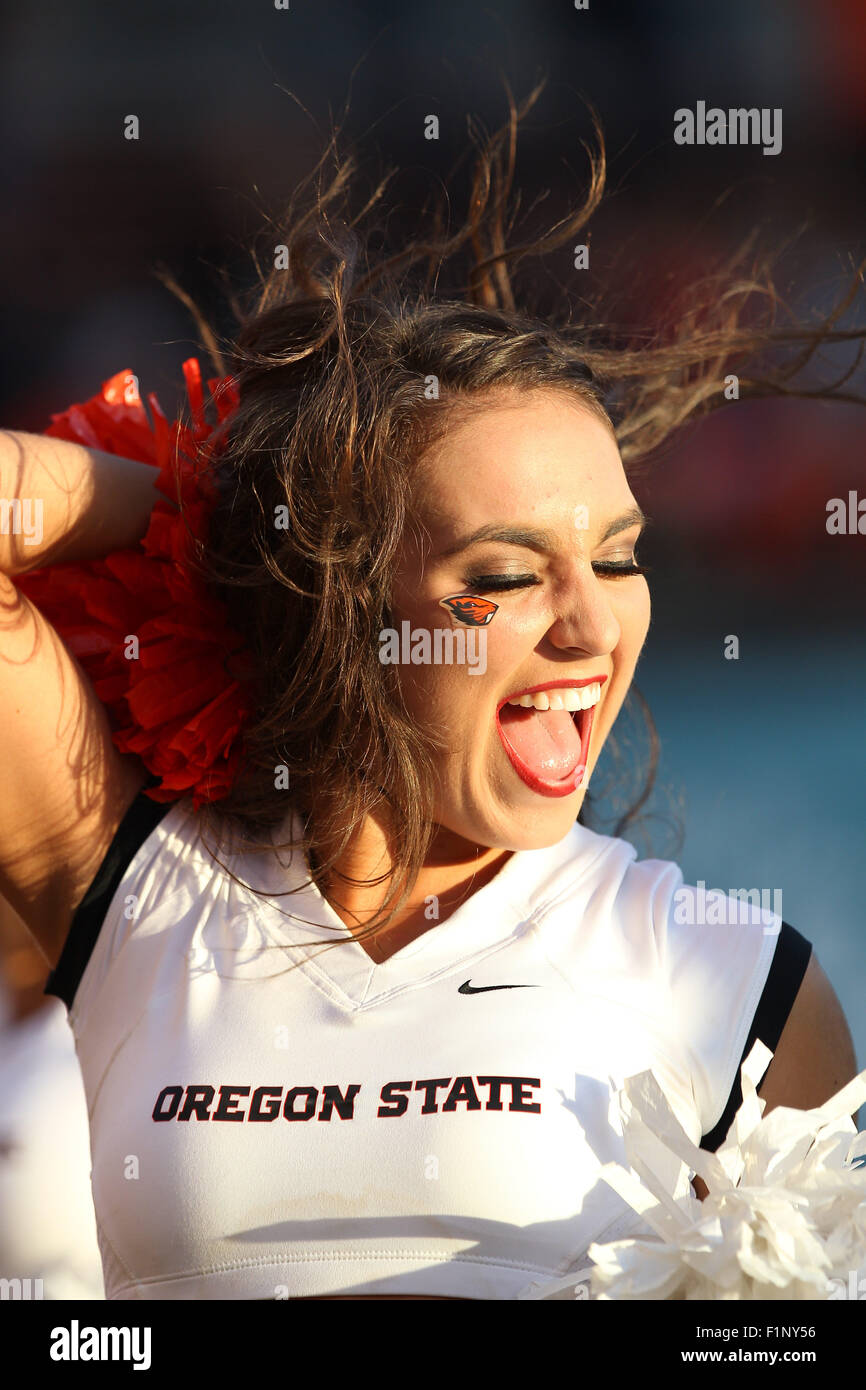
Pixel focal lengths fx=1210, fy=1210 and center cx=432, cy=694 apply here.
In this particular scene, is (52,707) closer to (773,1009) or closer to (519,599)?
(519,599)

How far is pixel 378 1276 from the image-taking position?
1177 mm

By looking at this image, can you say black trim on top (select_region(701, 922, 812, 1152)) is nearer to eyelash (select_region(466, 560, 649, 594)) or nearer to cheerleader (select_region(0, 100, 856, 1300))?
cheerleader (select_region(0, 100, 856, 1300))

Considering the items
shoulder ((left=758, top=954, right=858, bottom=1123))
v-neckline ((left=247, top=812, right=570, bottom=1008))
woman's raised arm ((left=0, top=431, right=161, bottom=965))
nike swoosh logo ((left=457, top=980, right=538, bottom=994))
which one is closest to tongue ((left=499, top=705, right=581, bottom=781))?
v-neckline ((left=247, top=812, right=570, bottom=1008))

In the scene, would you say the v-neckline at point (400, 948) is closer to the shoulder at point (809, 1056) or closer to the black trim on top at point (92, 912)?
the black trim on top at point (92, 912)

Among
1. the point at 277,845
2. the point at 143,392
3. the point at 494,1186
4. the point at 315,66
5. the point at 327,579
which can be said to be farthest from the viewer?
the point at 143,392

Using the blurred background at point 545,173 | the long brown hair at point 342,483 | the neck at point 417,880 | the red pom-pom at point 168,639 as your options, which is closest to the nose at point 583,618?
the long brown hair at point 342,483

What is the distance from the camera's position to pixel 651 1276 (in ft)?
3.53

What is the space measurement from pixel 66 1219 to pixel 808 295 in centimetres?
180

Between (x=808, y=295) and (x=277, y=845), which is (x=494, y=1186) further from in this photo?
(x=808, y=295)

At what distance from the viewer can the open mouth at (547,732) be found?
1.33 m

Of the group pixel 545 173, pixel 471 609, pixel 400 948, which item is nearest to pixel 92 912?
pixel 400 948

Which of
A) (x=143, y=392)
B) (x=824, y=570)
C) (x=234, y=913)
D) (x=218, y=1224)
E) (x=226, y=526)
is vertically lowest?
(x=218, y=1224)
